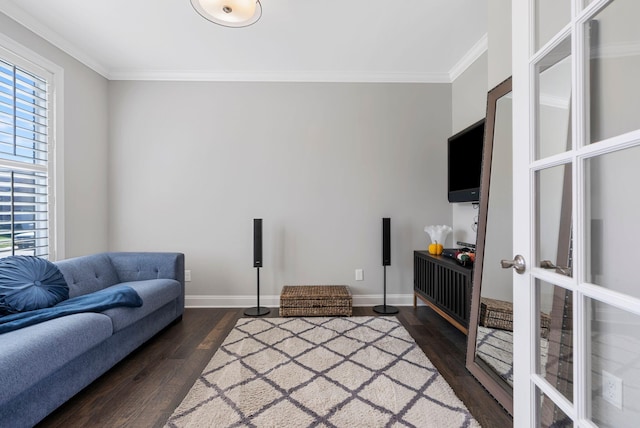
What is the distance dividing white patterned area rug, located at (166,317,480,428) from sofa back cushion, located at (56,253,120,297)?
1.20 meters

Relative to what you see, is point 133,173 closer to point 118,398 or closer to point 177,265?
point 177,265

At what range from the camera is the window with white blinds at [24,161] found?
2.40 metres

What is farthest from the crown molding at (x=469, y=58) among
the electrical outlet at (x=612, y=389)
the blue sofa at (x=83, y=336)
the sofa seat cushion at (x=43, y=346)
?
the sofa seat cushion at (x=43, y=346)

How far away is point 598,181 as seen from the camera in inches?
32.7

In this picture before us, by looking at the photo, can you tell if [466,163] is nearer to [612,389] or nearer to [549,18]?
[549,18]

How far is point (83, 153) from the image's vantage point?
315 cm

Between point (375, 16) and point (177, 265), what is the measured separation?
2846 mm

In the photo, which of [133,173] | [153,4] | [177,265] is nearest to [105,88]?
[133,173]

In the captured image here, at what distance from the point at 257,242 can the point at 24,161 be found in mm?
2074

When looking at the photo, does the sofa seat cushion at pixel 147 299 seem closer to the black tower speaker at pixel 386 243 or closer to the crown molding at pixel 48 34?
the black tower speaker at pixel 386 243

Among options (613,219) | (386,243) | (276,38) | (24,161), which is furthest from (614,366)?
(24,161)

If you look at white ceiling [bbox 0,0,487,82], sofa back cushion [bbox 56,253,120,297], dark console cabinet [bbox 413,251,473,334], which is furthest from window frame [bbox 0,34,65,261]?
dark console cabinet [bbox 413,251,473,334]

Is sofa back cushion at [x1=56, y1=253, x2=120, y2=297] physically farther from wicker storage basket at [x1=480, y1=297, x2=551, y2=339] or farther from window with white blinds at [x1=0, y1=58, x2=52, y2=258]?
wicker storage basket at [x1=480, y1=297, x2=551, y2=339]

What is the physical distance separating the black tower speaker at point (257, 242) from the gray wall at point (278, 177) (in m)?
0.28
